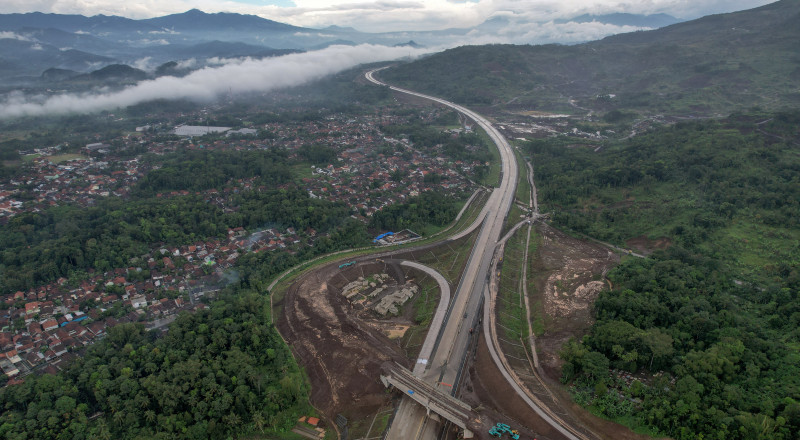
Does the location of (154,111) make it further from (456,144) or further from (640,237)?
(640,237)

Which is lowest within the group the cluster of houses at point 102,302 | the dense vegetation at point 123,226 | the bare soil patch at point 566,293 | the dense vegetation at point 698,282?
the cluster of houses at point 102,302

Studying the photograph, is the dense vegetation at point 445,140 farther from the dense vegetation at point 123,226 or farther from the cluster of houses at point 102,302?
the cluster of houses at point 102,302

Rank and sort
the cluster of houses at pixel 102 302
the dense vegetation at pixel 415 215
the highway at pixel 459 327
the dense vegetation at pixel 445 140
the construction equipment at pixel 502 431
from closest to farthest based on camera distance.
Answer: the construction equipment at pixel 502 431
the highway at pixel 459 327
the cluster of houses at pixel 102 302
the dense vegetation at pixel 415 215
the dense vegetation at pixel 445 140

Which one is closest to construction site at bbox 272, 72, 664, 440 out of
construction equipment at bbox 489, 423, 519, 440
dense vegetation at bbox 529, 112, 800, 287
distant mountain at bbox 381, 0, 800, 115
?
construction equipment at bbox 489, 423, 519, 440

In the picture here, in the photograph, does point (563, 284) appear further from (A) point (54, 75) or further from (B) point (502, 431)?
(A) point (54, 75)

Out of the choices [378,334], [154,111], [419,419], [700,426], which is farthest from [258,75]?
[700,426]

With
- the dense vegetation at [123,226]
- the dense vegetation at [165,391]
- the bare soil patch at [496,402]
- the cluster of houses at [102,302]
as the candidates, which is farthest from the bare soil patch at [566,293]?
the cluster of houses at [102,302]
